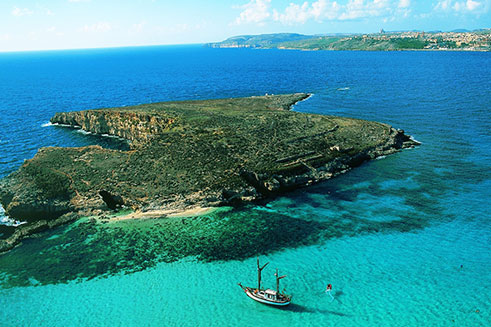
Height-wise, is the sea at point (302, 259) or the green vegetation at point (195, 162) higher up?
the green vegetation at point (195, 162)

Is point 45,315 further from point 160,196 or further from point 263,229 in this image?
point 263,229

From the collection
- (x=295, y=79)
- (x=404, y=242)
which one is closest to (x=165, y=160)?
(x=404, y=242)

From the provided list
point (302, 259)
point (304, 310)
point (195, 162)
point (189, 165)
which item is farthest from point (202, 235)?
point (195, 162)

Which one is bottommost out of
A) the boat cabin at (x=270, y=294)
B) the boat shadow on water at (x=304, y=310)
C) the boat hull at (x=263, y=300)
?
the boat shadow on water at (x=304, y=310)

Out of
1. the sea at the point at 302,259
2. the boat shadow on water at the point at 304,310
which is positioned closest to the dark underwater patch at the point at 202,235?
the sea at the point at 302,259

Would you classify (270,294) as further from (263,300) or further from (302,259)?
(302,259)

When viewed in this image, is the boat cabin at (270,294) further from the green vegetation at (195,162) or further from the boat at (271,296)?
the green vegetation at (195,162)

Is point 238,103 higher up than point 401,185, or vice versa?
point 238,103

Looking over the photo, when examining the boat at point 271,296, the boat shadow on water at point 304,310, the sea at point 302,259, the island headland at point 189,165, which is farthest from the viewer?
the island headland at point 189,165
